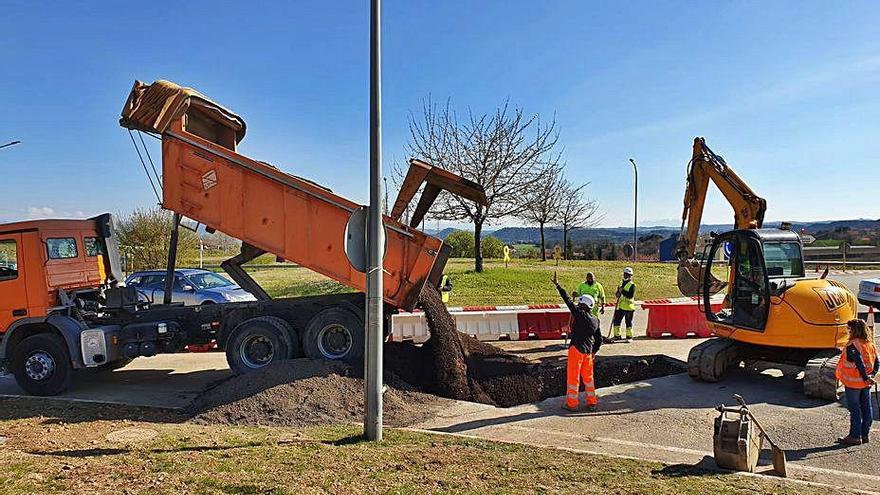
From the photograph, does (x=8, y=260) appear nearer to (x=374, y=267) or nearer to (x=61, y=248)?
(x=61, y=248)

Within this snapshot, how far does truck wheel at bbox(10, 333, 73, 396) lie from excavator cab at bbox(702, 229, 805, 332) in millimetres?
10792

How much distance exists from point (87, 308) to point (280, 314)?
326 cm

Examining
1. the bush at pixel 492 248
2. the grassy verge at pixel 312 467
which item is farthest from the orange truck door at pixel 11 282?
the bush at pixel 492 248

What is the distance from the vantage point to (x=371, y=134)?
22.0 ft

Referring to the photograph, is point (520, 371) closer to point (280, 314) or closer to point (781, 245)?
point (280, 314)

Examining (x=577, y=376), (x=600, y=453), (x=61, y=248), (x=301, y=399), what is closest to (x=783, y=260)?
(x=577, y=376)

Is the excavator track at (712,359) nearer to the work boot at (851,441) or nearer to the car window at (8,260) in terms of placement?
the work boot at (851,441)

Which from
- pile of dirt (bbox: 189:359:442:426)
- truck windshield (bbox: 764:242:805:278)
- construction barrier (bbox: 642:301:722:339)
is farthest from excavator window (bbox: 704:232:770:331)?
pile of dirt (bbox: 189:359:442:426)

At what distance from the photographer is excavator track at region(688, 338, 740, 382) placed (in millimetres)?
9891

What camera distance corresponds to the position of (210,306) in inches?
409

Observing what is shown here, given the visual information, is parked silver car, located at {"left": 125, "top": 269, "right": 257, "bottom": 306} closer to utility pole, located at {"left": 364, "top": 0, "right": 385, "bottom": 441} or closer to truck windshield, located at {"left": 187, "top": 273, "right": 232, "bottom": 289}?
truck windshield, located at {"left": 187, "top": 273, "right": 232, "bottom": 289}

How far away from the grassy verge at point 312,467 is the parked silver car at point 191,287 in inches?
382

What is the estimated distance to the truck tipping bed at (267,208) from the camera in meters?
9.68

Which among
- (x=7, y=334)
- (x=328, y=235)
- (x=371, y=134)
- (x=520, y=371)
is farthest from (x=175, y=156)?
(x=520, y=371)
